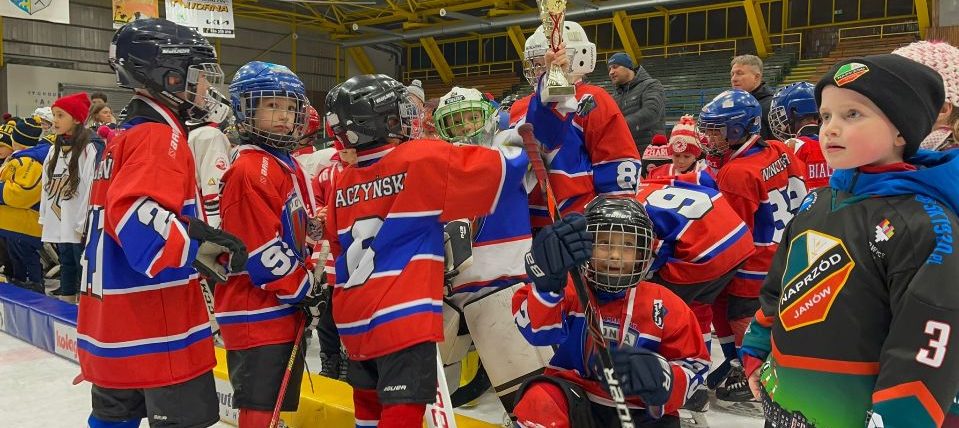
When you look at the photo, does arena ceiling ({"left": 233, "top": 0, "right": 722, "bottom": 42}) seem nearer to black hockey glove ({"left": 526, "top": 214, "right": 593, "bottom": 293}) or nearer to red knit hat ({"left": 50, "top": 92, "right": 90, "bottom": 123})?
red knit hat ({"left": 50, "top": 92, "right": 90, "bottom": 123})

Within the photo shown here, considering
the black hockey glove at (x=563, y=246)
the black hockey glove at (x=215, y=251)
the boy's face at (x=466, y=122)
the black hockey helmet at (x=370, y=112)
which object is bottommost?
the black hockey glove at (x=215, y=251)

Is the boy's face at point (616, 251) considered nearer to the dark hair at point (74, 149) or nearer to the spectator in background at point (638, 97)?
the spectator in background at point (638, 97)

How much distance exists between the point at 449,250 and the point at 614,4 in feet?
46.3

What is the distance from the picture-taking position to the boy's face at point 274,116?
2400 millimetres

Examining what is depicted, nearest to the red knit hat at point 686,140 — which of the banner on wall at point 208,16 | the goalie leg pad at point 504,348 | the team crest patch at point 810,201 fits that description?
the goalie leg pad at point 504,348

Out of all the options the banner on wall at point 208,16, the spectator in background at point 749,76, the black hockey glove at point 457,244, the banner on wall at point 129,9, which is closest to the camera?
the black hockey glove at point 457,244

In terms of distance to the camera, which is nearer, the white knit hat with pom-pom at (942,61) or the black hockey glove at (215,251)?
the white knit hat with pom-pom at (942,61)

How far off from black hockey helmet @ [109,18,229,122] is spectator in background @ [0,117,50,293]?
4.65 m

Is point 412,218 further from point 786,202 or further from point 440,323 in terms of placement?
point 786,202

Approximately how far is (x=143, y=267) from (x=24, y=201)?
16.8ft

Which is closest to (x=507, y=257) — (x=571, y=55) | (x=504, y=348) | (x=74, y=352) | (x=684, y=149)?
(x=504, y=348)

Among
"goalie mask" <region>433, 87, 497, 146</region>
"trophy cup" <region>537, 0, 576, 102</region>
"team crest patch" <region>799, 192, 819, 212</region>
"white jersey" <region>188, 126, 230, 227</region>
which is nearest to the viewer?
"team crest patch" <region>799, 192, 819, 212</region>

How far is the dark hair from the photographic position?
5.18m

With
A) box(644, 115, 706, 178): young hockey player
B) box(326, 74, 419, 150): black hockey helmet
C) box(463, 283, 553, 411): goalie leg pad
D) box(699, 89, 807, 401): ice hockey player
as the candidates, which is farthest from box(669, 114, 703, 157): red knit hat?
box(326, 74, 419, 150): black hockey helmet
